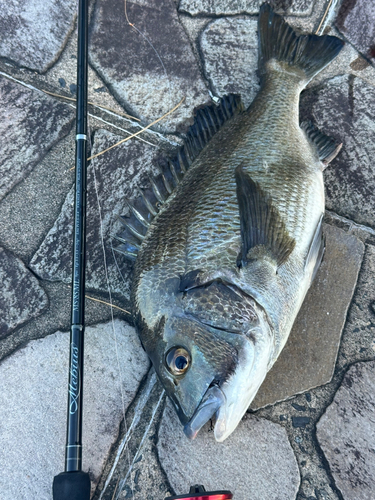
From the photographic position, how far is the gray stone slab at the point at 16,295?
1928 millimetres

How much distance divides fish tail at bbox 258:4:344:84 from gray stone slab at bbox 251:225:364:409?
98 centimetres

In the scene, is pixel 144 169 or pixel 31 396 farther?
pixel 144 169

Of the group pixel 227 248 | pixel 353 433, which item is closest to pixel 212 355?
pixel 227 248

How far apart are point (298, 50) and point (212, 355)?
1.87 metres

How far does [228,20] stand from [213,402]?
233 cm

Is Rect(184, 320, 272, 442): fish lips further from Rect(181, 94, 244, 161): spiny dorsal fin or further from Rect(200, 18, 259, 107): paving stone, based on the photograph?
Rect(200, 18, 259, 107): paving stone

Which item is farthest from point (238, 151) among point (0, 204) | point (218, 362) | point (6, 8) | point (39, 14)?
point (6, 8)

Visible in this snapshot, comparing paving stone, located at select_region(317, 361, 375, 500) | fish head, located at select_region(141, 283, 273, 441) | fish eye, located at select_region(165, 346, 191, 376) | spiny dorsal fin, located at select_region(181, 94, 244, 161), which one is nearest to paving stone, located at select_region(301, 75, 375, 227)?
spiny dorsal fin, located at select_region(181, 94, 244, 161)

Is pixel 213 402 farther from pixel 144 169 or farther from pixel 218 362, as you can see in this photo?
pixel 144 169

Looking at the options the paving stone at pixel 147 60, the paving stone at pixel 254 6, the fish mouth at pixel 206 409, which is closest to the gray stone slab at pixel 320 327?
the fish mouth at pixel 206 409

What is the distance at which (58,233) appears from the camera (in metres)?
2.06

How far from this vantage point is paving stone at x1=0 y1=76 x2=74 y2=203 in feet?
7.07

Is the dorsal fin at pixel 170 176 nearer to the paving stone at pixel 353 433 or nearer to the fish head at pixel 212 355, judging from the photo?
the fish head at pixel 212 355

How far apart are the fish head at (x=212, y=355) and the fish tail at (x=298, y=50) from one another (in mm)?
1496
